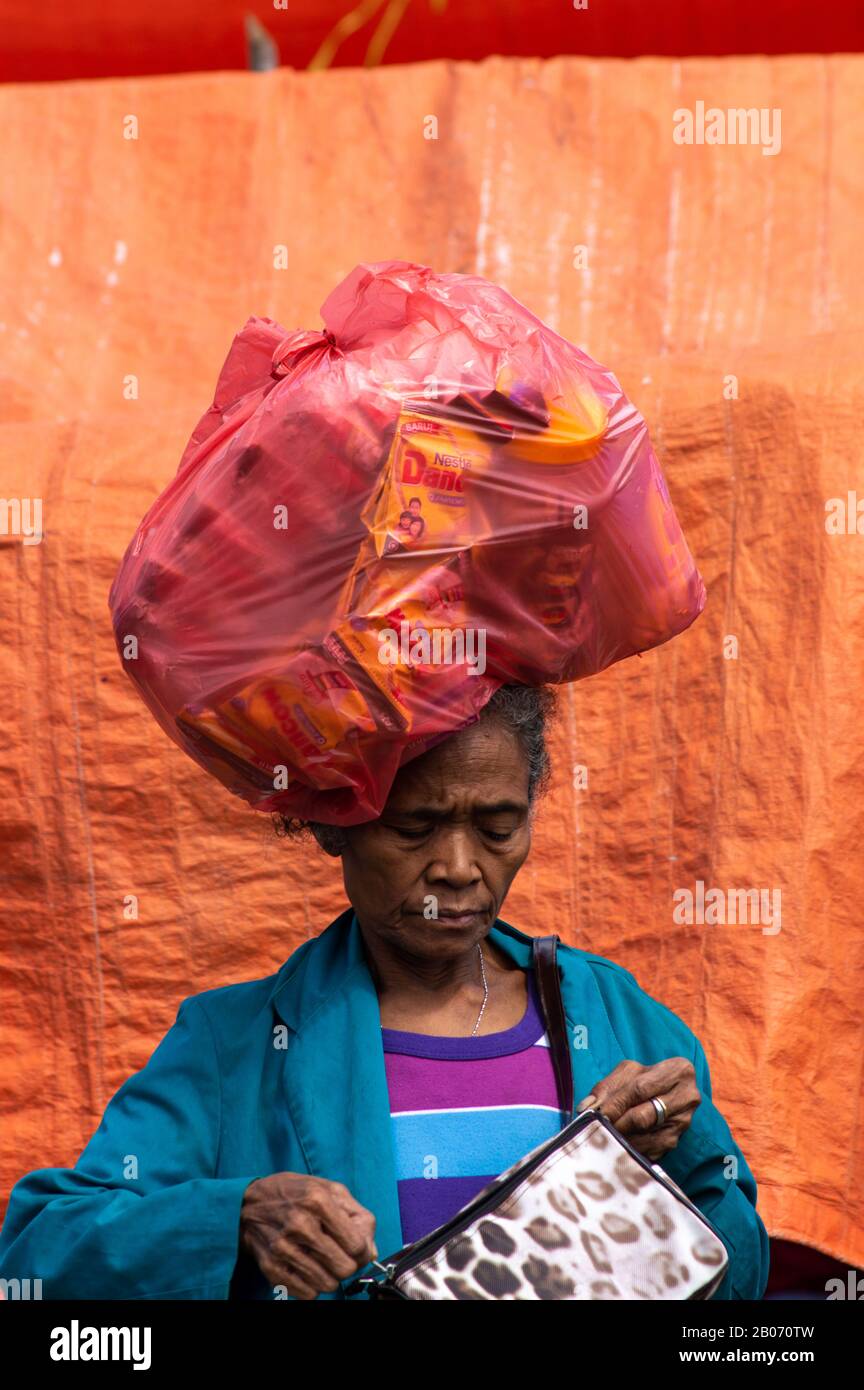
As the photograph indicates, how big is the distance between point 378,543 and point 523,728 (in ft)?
0.97

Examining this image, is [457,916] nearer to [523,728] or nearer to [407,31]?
[523,728]

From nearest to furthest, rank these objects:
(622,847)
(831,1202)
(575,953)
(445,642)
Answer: (445,642), (575,953), (831,1202), (622,847)

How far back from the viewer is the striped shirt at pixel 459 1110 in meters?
1.86

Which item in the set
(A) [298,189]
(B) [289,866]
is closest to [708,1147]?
(B) [289,866]

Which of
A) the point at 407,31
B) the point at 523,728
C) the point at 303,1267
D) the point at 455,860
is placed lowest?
the point at 303,1267

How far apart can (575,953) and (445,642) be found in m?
0.46

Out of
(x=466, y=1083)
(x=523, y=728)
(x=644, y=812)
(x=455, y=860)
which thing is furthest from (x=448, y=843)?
(x=644, y=812)

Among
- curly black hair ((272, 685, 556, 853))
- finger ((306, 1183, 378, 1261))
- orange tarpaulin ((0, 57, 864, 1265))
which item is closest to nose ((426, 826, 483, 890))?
curly black hair ((272, 685, 556, 853))

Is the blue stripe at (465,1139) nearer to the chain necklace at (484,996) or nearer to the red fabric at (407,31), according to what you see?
the chain necklace at (484,996)

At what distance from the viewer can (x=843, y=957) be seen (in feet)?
9.98

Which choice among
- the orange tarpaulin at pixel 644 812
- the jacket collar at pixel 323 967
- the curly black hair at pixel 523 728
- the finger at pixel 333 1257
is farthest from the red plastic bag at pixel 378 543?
the orange tarpaulin at pixel 644 812

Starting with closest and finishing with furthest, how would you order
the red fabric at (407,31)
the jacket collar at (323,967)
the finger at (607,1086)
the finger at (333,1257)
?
1. the finger at (333,1257)
2. the finger at (607,1086)
3. the jacket collar at (323,967)
4. the red fabric at (407,31)

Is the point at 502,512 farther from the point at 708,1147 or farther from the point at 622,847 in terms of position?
the point at 622,847

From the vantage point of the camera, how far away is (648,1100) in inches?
73.4
